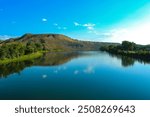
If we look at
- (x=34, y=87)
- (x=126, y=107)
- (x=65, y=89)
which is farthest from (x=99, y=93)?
(x=126, y=107)

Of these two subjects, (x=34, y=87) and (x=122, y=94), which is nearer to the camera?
(x=122, y=94)

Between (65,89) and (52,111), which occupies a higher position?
(52,111)

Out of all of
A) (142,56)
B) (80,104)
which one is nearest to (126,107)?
(80,104)

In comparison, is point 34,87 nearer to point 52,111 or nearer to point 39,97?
point 39,97

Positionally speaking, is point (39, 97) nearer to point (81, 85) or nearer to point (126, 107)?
point (81, 85)

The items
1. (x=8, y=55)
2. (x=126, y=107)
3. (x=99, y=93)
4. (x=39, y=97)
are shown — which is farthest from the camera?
(x=8, y=55)

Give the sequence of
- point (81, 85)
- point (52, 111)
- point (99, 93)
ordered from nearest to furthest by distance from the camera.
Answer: point (52, 111) < point (99, 93) < point (81, 85)

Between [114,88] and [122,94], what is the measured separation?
2739 mm

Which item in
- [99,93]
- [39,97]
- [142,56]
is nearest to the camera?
[39,97]

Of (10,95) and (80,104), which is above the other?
(80,104)

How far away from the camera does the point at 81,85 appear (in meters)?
25.5

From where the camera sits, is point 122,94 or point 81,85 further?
point 81,85

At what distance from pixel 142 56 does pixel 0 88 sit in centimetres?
5577

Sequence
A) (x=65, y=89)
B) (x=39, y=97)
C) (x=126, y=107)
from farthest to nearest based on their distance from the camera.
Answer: (x=65, y=89) < (x=39, y=97) < (x=126, y=107)
